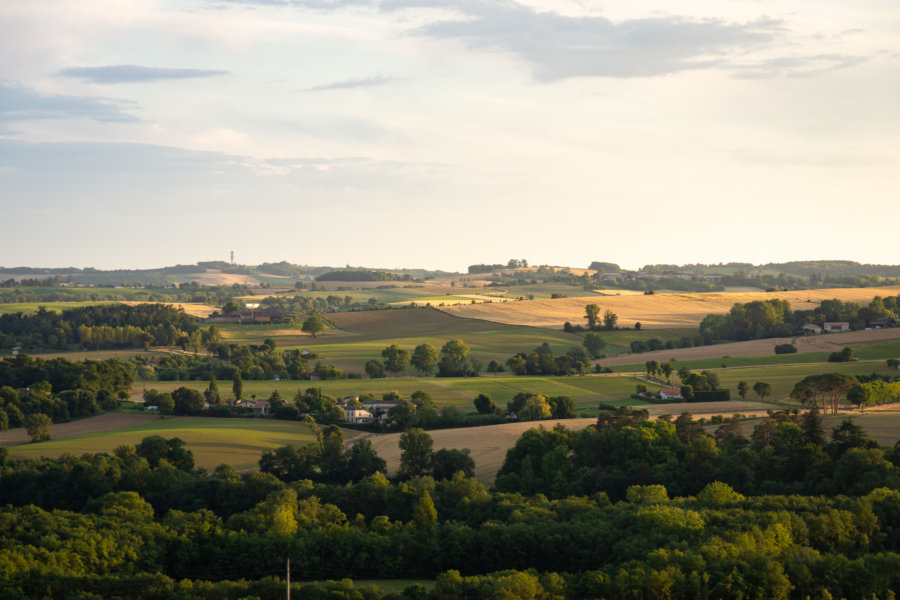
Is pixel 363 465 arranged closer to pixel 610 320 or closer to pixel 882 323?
pixel 610 320

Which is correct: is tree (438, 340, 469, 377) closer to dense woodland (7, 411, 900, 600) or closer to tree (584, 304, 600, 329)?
tree (584, 304, 600, 329)

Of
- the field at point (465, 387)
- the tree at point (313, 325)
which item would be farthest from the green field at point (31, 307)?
the field at point (465, 387)

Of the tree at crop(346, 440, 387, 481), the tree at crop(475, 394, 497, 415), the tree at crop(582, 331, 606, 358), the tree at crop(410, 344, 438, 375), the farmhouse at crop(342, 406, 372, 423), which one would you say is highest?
the tree at crop(582, 331, 606, 358)

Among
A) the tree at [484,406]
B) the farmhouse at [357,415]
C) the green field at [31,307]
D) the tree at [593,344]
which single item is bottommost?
the farmhouse at [357,415]

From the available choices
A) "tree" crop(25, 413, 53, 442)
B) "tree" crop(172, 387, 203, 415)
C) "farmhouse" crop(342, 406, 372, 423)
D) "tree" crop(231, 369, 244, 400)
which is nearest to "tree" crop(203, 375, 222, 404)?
"tree" crop(231, 369, 244, 400)

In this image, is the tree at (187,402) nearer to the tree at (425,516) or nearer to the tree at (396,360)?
the tree at (396,360)

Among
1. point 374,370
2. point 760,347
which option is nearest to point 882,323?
point 760,347
